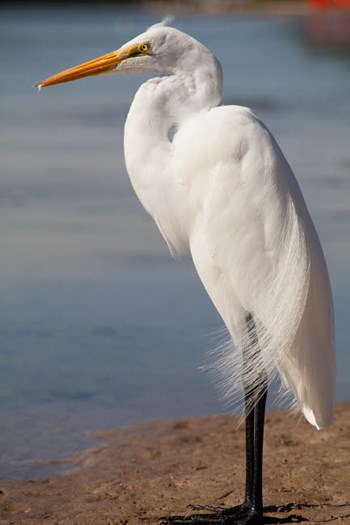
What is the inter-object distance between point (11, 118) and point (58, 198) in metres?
4.37

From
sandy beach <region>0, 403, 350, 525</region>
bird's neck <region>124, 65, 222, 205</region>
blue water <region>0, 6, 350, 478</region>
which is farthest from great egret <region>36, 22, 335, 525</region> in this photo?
blue water <region>0, 6, 350, 478</region>

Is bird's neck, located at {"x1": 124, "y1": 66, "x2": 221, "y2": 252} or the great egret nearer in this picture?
the great egret

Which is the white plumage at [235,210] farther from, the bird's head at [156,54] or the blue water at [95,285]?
the blue water at [95,285]

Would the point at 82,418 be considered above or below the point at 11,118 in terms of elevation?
above

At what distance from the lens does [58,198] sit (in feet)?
28.3

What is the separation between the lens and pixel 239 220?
11.5 ft

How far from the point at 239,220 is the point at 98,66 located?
80 cm

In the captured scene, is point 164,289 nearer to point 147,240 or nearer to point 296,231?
Answer: point 147,240

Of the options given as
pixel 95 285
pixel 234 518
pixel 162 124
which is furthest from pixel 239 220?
pixel 95 285

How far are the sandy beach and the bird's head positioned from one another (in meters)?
1.52

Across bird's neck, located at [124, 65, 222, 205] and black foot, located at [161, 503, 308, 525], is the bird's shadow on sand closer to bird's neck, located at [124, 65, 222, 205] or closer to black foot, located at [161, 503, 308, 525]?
black foot, located at [161, 503, 308, 525]

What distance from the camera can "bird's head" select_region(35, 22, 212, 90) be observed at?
3.60 m

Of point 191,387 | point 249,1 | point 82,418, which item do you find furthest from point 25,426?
point 249,1

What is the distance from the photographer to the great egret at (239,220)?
3453 millimetres
